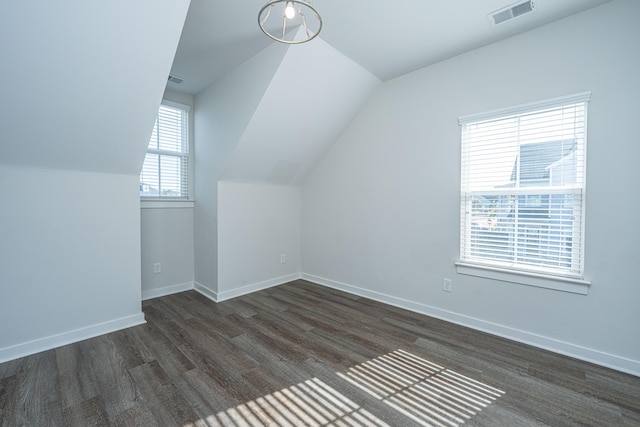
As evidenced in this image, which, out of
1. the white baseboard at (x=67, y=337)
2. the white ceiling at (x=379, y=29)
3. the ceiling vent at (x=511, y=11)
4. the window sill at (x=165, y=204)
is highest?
the white ceiling at (x=379, y=29)

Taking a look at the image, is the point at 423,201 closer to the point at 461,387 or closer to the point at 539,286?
the point at 539,286

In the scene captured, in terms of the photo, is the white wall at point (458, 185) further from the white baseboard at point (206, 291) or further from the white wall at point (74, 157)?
the white wall at point (74, 157)

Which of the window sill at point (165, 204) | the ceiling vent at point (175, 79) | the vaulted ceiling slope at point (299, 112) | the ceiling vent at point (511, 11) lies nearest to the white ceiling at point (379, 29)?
the ceiling vent at point (511, 11)

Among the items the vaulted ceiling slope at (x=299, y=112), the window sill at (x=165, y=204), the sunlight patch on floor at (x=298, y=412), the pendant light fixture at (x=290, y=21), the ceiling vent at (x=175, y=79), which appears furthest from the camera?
the window sill at (x=165, y=204)

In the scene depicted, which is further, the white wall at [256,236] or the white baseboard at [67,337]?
the white wall at [256,236]

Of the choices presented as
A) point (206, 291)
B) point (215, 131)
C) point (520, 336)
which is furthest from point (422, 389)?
point (215, 131)

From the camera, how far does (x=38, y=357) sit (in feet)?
7.18

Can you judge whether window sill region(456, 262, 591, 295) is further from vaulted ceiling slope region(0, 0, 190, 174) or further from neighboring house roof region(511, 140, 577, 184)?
vaulted ceiling slope region(0, 0, 190, 174)

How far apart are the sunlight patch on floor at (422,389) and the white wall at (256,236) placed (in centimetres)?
205

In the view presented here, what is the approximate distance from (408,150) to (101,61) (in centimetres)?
276

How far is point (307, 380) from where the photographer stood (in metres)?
1.94

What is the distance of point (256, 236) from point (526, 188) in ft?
10.0

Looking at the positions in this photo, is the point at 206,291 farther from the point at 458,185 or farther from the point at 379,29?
the point at 379,29

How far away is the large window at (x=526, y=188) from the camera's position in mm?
2207
